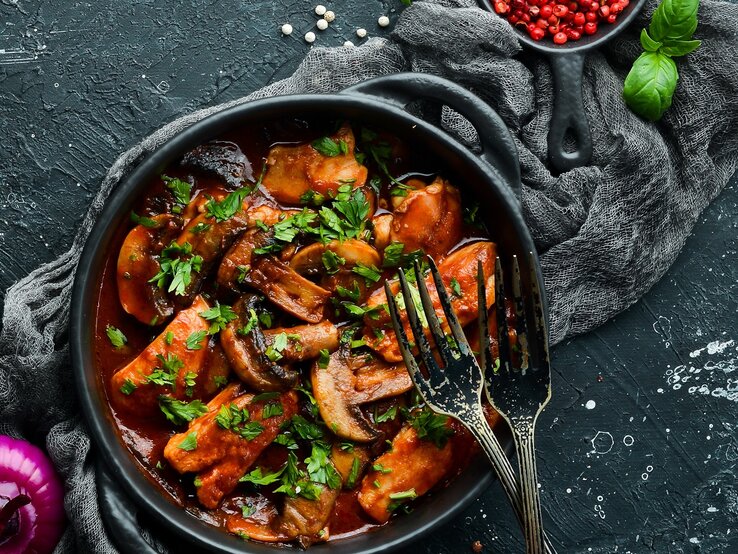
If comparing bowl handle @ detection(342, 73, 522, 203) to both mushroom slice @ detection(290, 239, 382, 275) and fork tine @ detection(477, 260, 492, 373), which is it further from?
mushroom slice @ detection(290, 239, 382, 275)

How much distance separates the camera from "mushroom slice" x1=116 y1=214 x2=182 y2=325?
9.20 ft

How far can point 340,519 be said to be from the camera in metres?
2.90

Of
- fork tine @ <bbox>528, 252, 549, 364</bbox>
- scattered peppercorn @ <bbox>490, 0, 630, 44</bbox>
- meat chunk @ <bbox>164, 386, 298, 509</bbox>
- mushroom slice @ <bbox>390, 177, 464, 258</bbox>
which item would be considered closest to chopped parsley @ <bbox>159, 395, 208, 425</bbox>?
meat chunk @ <bbox>164, 386, 298, 509</bbox>

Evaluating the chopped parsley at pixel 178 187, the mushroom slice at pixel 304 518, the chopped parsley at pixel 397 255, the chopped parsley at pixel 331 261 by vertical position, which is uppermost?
the chopped parsley at pixel 178 187

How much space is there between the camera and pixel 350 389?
285cm

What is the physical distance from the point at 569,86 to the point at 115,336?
180 cm

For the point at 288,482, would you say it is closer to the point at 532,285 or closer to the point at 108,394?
the point at 108,394

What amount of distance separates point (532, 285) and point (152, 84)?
154 cm

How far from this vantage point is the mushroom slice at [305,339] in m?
2.81

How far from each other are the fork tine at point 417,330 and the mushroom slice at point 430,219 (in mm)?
273

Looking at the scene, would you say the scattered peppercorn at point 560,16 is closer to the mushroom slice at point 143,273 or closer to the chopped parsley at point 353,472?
the mushroom slice at point 143,273

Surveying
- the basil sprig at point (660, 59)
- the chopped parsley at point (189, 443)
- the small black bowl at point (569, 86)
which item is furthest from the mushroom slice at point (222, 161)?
the basil sprig at point (660, 59)

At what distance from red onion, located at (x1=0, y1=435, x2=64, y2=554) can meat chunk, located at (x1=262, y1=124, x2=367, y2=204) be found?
47.6 inches

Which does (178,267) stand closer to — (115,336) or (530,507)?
(115,336)
